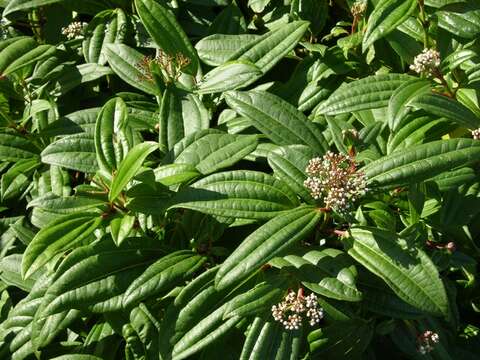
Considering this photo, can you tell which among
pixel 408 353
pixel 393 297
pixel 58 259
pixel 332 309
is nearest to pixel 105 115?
pixel 58 259

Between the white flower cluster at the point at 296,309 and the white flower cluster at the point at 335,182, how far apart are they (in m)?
0.26

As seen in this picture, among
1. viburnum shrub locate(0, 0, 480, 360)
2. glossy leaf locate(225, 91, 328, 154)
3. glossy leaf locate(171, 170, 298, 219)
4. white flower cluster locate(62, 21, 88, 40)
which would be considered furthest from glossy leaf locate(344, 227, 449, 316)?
white flower cluster locate(62, 21, 88, 40)

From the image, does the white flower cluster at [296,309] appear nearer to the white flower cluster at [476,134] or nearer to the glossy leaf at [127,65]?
the white flower cluster at [476,134]

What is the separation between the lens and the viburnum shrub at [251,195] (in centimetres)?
183

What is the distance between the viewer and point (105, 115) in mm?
2094

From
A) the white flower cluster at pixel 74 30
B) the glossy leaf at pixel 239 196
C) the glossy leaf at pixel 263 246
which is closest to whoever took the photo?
the glossy leaf at pixel 263 246

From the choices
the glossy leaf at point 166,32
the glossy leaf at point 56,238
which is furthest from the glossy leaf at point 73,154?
the glossy leaf at point 166,32

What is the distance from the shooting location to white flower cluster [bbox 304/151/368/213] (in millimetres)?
1759

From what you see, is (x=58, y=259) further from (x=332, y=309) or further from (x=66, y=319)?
(x=332, y=309)

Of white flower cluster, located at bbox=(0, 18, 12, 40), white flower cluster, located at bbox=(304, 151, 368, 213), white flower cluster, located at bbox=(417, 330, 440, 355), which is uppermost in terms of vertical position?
white flower cluster, located at bbox=(0, 18, 12, 40)

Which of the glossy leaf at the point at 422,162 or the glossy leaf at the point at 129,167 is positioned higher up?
the glossy leaf at the point at 129,167

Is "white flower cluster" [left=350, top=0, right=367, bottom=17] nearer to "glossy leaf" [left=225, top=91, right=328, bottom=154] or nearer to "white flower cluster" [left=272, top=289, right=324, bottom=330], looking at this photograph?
"glossy leaf" [left=225, top=91, right=328, bottom=154]

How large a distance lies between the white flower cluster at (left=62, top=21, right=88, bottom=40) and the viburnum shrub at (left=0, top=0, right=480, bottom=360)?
0.14 meters

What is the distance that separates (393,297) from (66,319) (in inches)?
40.3
